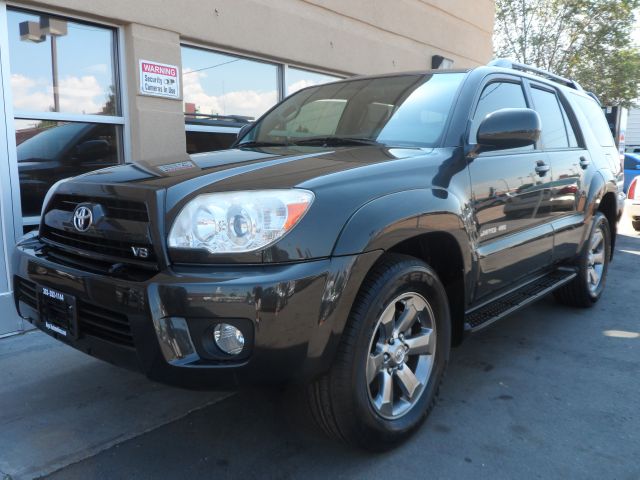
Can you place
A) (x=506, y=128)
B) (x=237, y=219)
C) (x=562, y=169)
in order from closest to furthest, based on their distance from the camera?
(x=237, y=219), (x=506, y=128), (x=562, y=169)

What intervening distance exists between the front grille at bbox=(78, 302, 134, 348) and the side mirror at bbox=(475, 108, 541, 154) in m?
1.94

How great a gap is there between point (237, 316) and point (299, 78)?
19.0 feet

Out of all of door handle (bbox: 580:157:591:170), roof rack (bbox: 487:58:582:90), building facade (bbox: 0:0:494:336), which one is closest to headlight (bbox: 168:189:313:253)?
building facade (bbox: 0:0:494:336)

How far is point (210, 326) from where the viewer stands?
2.00 m

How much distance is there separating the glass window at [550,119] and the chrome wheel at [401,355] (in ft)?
6.18

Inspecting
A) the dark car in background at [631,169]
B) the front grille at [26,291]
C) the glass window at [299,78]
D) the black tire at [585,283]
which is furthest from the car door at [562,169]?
the dark car in background at [631,169]

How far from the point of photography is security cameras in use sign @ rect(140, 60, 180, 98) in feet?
16.6

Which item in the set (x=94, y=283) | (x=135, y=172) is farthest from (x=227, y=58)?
(x=94, y=283)

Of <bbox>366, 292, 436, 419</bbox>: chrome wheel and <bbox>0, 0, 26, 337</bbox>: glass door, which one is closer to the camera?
<bbox>366, 292, 436, 419</bbox>: chrome wheel

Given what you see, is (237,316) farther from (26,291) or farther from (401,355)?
(26,291)

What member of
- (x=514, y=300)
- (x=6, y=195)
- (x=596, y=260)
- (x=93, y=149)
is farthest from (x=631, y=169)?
(x=6, y=195)

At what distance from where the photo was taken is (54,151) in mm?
4660

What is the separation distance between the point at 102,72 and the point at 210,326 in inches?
150

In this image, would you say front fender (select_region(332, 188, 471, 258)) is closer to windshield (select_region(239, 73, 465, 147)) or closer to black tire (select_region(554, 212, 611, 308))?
windshield (select_region(239, 73, 465, 147))
